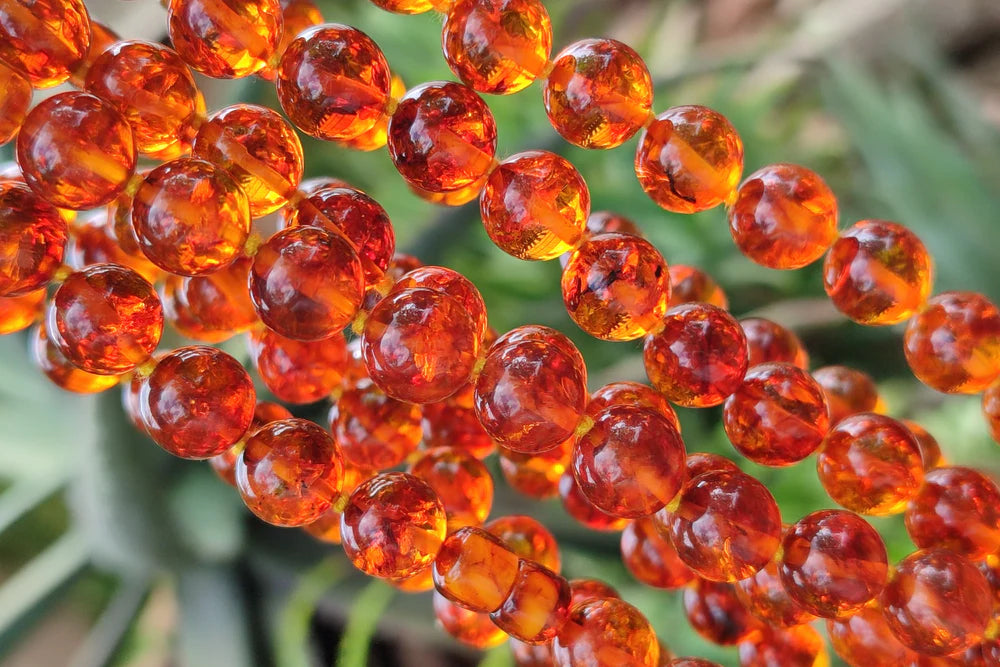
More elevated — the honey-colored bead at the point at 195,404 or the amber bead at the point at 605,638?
the honey-colored bead at the point at 195,404

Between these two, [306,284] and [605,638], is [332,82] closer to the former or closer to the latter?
[306,284]

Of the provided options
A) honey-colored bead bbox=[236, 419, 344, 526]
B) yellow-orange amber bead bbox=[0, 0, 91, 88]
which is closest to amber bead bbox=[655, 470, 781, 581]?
honey-colored bead bbox=[236, 419, 344, 526]

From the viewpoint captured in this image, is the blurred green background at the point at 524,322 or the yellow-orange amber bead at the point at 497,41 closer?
the yellow-orange amber bead at the point at 497,41

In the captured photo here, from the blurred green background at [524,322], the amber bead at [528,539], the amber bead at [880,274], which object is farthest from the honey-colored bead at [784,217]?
the blurred green background at [524,322]

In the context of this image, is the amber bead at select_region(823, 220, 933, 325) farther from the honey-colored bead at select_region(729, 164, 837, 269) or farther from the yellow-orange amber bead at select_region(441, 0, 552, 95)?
the yellow-orange amber bead at select_region(441, 0, 552, 95)

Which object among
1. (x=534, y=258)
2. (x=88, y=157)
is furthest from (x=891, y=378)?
(x=88, y=157)

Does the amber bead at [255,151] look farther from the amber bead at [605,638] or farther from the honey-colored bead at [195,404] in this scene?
the amber bead at [605,638]
